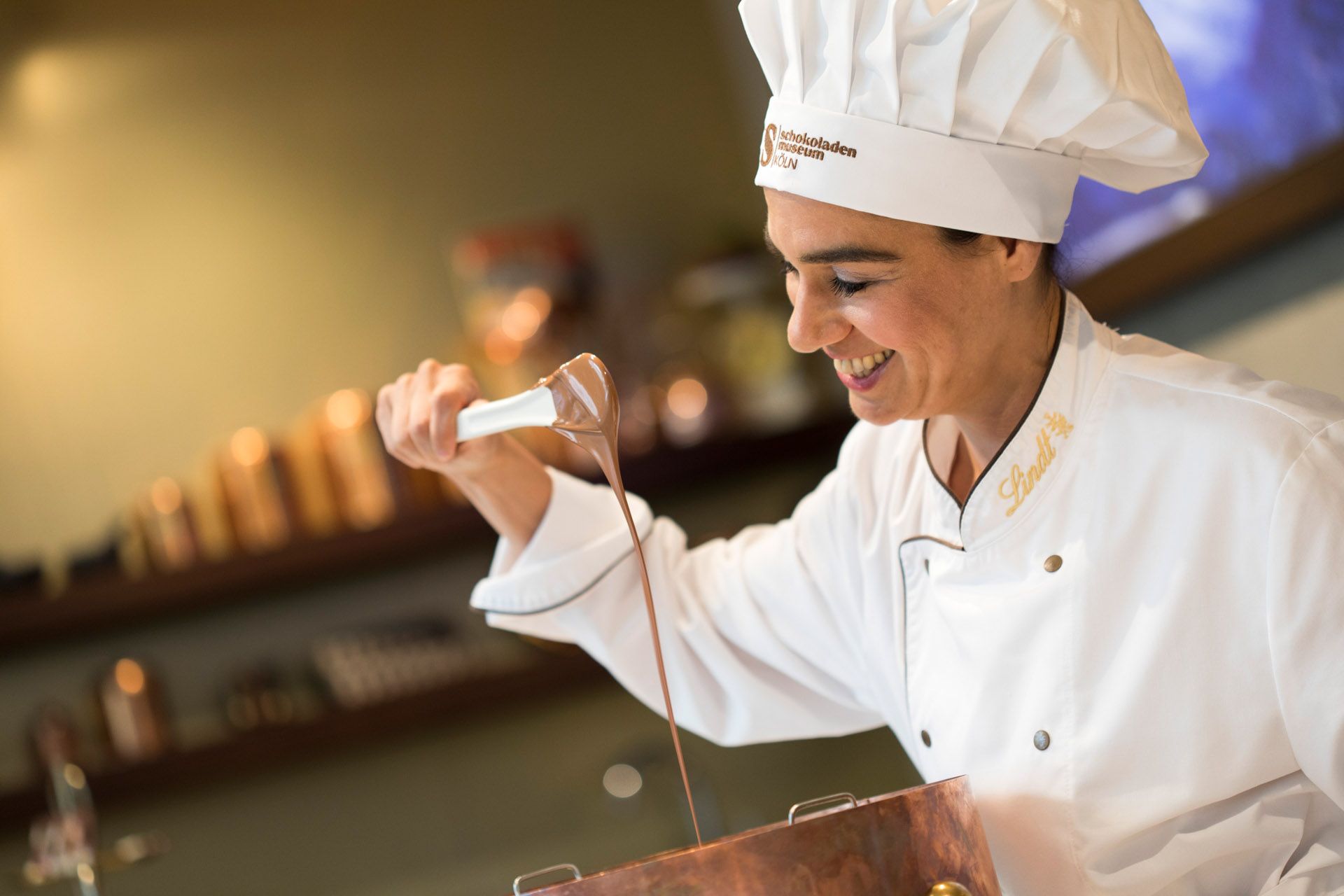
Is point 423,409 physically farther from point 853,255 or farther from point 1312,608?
point 1312,608

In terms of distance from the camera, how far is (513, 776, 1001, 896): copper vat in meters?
0.82

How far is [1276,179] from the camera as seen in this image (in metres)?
1.56

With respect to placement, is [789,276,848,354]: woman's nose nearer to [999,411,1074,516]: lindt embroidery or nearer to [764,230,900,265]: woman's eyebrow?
[764,230,900,265]: woman's eyebrow

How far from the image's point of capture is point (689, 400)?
10.0 ft

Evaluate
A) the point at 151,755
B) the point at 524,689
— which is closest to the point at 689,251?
the point at 524,689

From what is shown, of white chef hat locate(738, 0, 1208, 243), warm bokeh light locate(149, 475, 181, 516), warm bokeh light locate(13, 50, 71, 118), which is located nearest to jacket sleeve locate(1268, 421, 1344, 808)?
white chef hat locate(738, 0, 1208, 243)

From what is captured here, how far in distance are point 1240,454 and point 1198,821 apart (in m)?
0.31

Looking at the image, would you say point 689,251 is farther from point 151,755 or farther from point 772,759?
point 151,755

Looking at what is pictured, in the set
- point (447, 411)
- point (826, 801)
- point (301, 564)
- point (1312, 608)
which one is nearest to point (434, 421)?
point (447, 411)

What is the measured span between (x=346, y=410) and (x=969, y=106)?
212 cm

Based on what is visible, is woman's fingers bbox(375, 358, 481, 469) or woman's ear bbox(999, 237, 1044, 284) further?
woman's fingers bbox(375, 358, 481, 469)

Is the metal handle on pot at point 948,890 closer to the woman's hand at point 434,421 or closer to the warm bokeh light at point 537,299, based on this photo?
the woman's hand at point 434,421

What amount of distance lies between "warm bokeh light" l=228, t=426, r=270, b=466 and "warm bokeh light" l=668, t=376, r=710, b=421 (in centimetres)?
96

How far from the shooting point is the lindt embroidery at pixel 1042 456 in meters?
1.14
